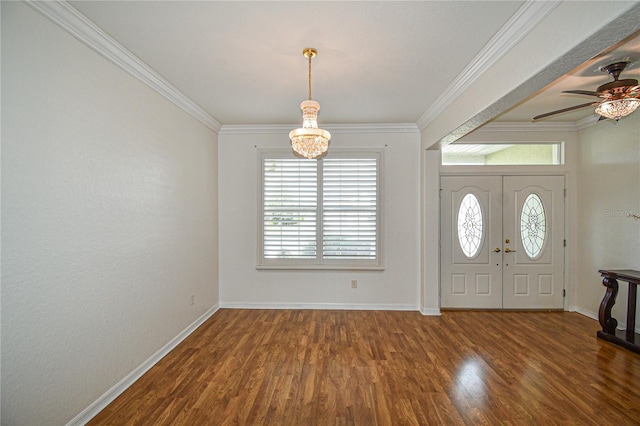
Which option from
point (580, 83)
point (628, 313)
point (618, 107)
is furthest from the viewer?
point (628, 313)

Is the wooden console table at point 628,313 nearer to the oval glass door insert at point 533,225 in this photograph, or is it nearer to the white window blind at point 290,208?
the oval glass door insert at point 533,225

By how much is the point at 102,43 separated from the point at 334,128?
9.84ft

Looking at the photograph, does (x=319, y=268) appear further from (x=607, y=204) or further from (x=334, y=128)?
(x=607, y=204)

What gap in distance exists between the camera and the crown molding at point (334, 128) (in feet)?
14.7

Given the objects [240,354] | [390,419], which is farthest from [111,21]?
[390,419]

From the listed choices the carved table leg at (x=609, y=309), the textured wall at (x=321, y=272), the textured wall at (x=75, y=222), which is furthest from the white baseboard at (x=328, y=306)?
the carved table leg at (x=609, y=309)

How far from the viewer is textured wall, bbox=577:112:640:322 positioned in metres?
3.68

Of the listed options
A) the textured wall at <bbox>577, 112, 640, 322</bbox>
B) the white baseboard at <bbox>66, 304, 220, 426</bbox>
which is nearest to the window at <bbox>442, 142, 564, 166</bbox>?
the textured wall at <bbox>577, 112, 640, 322</bbox>

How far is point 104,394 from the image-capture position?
2.26 meters

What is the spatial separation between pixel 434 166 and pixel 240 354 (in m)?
3.60

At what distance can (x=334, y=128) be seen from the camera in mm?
4523

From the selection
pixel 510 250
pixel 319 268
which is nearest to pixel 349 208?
pixel 319 268

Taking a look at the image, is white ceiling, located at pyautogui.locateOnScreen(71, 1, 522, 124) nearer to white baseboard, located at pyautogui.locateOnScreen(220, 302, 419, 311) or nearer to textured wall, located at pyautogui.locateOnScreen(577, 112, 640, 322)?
textured wall, located at pyautogui.locateOnScreen(577, 112, 640, 322)

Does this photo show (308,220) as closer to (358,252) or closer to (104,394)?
(358,252)
